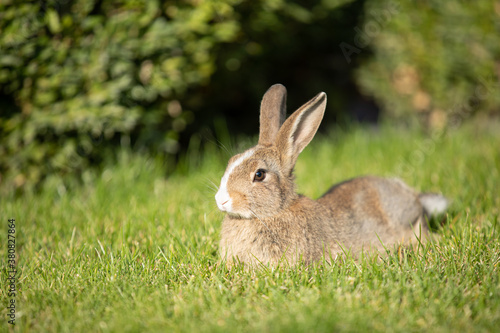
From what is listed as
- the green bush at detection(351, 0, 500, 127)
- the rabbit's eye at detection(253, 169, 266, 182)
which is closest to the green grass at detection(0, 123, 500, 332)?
the rabbit's eye at detection(253, 169, 266, 182)

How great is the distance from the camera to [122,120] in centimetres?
492

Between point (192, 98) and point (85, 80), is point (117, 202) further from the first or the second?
point (192, 98)

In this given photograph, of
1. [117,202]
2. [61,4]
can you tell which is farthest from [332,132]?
[61,4]

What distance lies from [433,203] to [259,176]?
5.94 ft

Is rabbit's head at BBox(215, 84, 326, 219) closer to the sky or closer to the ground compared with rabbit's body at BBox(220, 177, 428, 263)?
closer to the sky

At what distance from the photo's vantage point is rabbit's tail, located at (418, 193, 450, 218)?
3.88m

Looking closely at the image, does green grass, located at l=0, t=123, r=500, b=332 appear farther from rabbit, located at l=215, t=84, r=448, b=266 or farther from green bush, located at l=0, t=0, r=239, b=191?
green bush, located at l=0, t=0, r=239, b=191

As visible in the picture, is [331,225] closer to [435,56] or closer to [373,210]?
[373,210]

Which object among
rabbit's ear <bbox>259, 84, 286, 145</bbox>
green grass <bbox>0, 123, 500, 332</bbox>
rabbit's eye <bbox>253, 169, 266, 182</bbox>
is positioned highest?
rabbit's ear <bbox>259, 84, 286, 145</bbox>

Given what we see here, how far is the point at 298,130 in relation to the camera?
10.9 feet

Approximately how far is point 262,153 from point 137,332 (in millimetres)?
1569

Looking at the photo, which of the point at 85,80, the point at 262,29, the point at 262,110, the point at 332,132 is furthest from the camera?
the point at 332,132

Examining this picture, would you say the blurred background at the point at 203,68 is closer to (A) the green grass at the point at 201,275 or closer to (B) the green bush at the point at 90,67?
(B) the green bush at the point at 90,67

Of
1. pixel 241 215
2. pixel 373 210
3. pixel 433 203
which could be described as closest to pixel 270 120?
pixel 241 215
